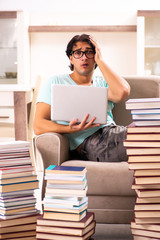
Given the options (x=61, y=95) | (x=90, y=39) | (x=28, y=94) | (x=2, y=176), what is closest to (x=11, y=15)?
(x=28, y=94)

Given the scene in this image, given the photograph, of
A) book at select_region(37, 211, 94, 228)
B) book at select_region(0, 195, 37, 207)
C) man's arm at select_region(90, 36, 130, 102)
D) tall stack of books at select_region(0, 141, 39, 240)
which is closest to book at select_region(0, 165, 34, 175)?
tall stack of books at select_region(0, 141, 39, 240)

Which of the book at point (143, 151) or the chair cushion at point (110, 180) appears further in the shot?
the chair cushion at point (110, 180)

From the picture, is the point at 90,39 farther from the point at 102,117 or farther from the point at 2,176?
the point at 2,176

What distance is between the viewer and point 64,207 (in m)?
1.72

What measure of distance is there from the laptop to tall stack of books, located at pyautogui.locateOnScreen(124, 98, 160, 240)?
308mm

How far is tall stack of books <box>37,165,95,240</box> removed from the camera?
1.71 m

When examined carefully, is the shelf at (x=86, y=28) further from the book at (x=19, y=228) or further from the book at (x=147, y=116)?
the book at (x=19, y=228)

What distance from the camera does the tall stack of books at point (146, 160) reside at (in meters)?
1.77

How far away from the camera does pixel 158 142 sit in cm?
177

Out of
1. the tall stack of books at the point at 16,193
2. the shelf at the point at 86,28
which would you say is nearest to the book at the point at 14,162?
the tall stack of books at the point at 16,193

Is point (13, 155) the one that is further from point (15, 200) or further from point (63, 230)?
point (63, 230)

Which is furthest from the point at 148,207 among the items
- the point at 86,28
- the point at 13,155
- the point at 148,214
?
the point at 86,28

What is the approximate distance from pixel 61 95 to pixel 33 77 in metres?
3.21

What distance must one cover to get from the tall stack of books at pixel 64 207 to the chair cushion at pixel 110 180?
1.03ft
